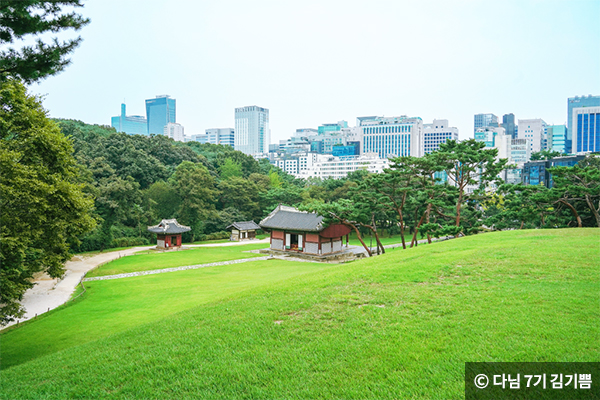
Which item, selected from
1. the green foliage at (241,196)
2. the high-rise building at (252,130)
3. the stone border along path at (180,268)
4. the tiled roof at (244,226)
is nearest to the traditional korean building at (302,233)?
the stone border along path at (180,268)

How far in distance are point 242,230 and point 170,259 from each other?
1524cm

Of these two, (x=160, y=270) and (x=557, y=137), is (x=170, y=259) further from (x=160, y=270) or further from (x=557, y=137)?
(x=557, y=137)

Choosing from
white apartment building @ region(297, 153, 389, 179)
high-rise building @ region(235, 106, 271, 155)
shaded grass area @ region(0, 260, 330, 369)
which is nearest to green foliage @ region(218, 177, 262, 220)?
shaded grass area @ region(0, 260, 330, 369)

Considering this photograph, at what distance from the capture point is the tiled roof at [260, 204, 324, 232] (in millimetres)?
30283

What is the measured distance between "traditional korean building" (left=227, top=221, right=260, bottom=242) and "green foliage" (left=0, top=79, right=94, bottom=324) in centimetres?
3130

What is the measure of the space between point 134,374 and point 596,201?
71.5 ft

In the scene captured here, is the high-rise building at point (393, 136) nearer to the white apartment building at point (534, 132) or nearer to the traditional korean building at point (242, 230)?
the white apartment building at point (534, 132)

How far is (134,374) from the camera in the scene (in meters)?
5.15

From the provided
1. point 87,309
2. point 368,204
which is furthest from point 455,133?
point 87,309

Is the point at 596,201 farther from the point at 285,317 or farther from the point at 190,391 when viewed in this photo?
the point at 190,391

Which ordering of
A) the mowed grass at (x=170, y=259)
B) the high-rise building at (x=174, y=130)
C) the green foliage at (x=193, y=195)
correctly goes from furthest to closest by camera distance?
the high-rise building at (x=174, y=130) < the green foliage at (x=193, y=195) < the mowed grass at (x=170, y=259)

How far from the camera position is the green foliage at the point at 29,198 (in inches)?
346

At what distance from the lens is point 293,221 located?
32156 millimetres

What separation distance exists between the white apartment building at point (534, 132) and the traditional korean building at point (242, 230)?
105214mm
